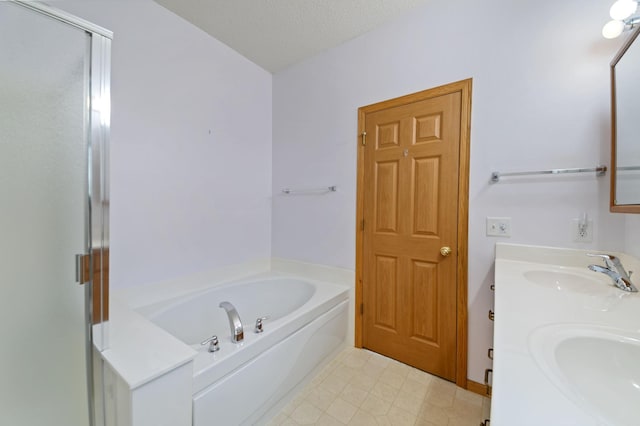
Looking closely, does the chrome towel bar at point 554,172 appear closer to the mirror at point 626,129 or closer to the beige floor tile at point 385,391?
the mirror at point 626,129

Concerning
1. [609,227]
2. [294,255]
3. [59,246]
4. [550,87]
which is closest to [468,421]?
[609,227]

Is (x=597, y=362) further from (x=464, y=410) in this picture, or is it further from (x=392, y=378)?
(x=392, y=378)

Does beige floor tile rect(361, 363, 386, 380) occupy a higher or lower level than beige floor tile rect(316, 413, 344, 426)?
higher

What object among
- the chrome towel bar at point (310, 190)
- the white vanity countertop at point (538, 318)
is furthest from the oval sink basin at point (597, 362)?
the chrome towel bar at point (310, 190)

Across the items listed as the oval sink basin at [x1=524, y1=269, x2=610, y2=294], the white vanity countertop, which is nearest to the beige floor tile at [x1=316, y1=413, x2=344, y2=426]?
the white vanity countertop

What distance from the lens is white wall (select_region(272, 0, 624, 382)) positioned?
48.8 inches

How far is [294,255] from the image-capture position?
2.38m

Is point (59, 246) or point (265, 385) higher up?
point (59, 246)

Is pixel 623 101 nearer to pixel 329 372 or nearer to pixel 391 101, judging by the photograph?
pixel 391 101

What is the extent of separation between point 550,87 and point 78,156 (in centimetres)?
231

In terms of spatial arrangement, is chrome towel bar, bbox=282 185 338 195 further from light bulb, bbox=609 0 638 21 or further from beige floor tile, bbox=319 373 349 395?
light bulb, bbox=609 0 638 21

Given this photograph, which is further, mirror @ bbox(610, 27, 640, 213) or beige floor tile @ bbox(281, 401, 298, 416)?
beige floor tile @ bbox(281, 401, 298, 416)

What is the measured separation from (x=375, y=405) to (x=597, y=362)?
1184 millimetres

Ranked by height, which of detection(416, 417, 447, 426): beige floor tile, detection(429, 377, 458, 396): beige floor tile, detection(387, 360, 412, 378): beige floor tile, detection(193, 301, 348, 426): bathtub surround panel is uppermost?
detection(193, 301, 348, 426): bathtub surround panel
